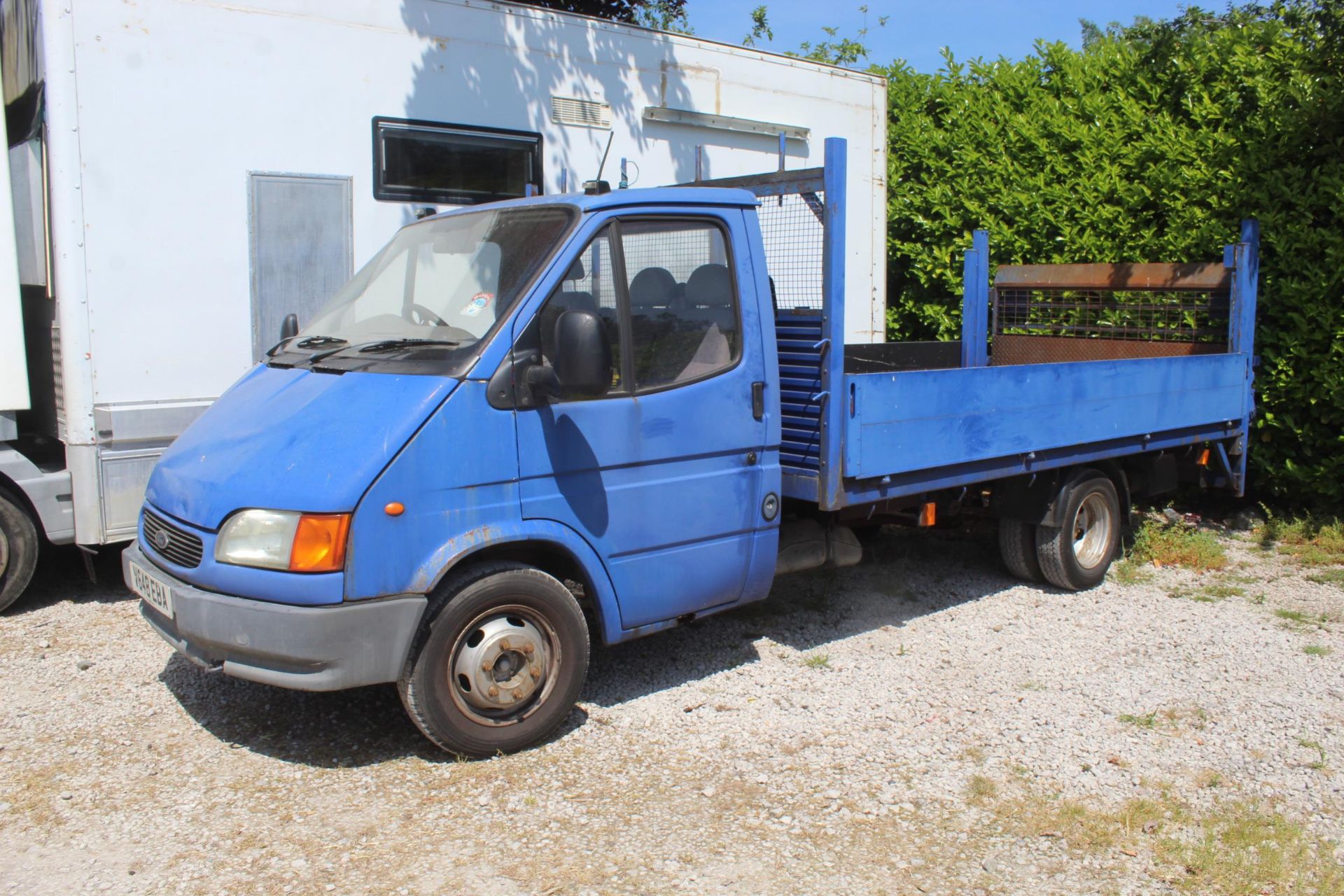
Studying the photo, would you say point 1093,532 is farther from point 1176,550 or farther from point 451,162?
point 451,162

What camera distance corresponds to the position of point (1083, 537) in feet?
22.8

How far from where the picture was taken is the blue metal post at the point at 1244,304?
738 cm

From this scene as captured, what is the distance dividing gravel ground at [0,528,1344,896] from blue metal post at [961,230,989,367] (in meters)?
2.47

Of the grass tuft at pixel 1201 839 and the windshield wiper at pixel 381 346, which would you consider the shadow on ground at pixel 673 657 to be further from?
the grass tuft at pixel 1201 839

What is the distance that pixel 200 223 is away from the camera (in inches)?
241

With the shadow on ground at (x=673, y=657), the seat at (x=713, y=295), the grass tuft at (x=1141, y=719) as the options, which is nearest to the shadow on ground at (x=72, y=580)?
the shadow on ground at (x=673, y=657)

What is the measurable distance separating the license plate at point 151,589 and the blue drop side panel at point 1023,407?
277 cm

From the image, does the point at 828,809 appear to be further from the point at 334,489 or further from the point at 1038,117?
the point at 1038,117

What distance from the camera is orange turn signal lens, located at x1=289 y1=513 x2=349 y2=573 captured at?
3.91m

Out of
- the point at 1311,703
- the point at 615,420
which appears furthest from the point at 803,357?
the point at 1311,703

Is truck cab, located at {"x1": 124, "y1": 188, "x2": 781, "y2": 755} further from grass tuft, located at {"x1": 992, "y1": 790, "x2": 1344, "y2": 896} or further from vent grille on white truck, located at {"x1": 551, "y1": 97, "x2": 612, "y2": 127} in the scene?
vent grille on white truck, located at {"x1": 551, "y1": 97, "x2": 612, "y2": 127}

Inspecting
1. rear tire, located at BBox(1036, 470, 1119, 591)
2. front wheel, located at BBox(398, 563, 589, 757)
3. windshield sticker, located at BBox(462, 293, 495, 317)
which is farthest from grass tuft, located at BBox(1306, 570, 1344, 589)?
windshield sticker, located at BBox(462, 293, 495, 317)

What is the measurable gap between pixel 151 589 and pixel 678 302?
2327 millimetres

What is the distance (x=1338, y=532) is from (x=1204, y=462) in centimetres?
115
